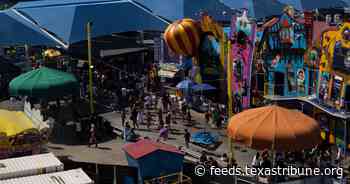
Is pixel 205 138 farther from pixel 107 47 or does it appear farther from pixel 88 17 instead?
pixel 107 47

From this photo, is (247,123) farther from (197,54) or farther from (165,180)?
(197,54)

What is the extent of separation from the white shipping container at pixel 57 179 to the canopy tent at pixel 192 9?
27810mm

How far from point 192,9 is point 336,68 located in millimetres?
20790

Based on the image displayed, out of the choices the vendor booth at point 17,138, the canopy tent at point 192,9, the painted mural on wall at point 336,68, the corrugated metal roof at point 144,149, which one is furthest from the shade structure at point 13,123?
the canopy tent at point 192,9

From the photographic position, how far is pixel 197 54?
103 ft

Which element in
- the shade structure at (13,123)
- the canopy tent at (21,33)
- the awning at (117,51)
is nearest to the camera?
the shade structure at (13,123)

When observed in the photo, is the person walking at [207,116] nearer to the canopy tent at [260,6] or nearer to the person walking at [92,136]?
the person walking at [92,136]

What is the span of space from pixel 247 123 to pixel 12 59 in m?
26.3

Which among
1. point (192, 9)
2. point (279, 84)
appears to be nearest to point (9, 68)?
point (192, 9)

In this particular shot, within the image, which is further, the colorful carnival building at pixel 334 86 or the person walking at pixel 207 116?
the person walking at pixel 207 116

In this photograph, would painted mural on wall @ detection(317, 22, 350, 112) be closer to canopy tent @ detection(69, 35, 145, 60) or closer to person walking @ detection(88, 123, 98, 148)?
person walking @ detection(88, 123, 98, 148)

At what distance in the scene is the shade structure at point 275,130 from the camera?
51.9 ft

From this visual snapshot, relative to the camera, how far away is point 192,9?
4147cm

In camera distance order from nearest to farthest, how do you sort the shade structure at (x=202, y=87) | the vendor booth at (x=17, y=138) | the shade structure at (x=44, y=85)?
the vendor booth at (x=17, y=138) < the shade structure at (x=44, y=85) < the shade structure at (x=202, y=87)
